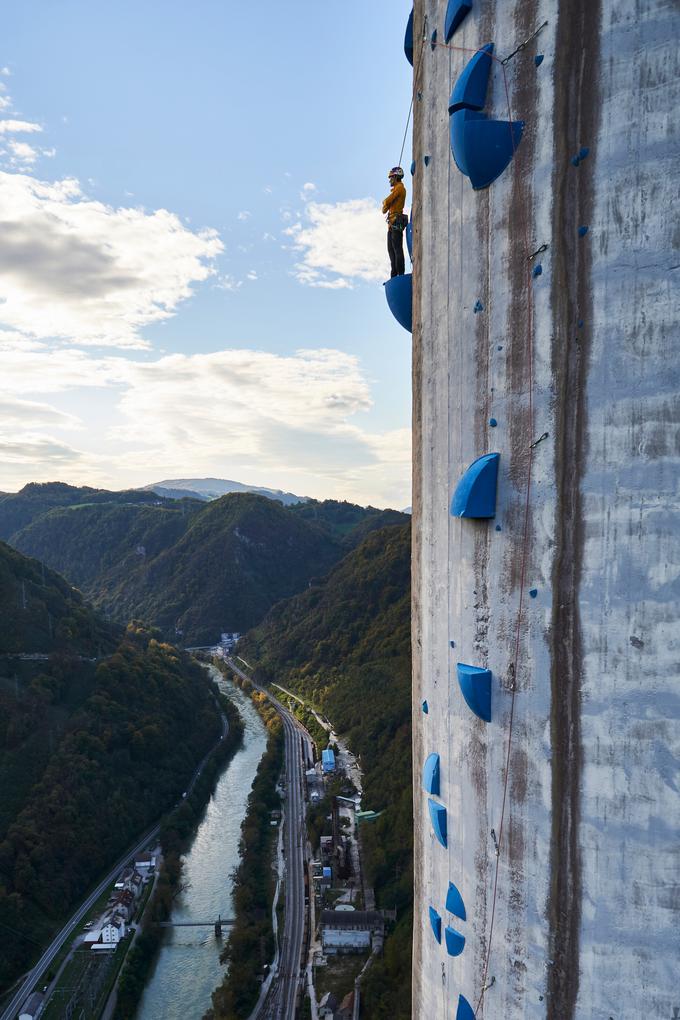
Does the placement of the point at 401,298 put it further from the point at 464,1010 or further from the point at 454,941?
the point at 464,1010

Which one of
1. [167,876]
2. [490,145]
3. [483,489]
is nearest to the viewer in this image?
[490,145]

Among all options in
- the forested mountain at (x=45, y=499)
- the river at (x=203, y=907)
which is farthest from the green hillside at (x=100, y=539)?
the river at (x=203, y=907)

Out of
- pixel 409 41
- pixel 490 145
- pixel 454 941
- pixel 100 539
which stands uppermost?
pixel 409 41

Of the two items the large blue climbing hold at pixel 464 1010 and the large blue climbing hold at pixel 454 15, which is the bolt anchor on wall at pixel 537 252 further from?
the large blue climbing hold at pixel 464 1010

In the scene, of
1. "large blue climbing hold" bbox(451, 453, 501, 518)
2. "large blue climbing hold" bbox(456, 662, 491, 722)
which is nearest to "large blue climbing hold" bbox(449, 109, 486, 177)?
"large blue climbing hold" bbox(451, 453, 501, 518)

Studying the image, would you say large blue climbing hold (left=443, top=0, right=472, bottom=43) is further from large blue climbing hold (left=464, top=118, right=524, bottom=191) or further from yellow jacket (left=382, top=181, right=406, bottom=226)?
yellow jacket (left=382, top=181, right=406, bottom=226)

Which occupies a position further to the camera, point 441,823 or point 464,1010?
point 441,823

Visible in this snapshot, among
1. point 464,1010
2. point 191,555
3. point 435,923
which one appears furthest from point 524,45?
point 191,555
